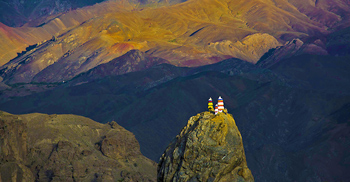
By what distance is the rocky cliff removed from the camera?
222 ft

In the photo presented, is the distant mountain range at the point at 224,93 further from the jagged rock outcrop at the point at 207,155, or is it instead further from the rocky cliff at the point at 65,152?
the jagged rock outcrop at the point at 207,155

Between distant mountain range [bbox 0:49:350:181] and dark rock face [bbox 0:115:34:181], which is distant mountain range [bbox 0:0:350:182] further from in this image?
dark rock face [bbox 0:115:34:181]

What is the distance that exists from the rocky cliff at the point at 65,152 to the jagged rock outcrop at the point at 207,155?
145ft

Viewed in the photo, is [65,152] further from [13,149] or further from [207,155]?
[207,155]

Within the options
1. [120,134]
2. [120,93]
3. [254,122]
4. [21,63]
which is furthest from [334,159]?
[21,63]

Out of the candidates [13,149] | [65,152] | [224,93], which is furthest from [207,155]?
[224,93]

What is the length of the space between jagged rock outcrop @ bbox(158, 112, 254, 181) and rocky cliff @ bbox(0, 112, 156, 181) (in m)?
44.1

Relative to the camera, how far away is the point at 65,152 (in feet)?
232

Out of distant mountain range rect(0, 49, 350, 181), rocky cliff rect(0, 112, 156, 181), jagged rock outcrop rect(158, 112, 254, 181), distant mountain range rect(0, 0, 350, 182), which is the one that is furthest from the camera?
distant mountain range rect(0, 0, 350, 182)

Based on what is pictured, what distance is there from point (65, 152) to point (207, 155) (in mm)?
49931

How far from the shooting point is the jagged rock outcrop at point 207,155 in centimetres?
2314

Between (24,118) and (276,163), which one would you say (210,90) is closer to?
(276,163)

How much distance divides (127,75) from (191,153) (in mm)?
139934

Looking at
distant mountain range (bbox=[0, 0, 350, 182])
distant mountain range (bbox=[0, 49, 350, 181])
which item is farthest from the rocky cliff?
distant mountain range (bbox=[0, 49, 350, 181])
